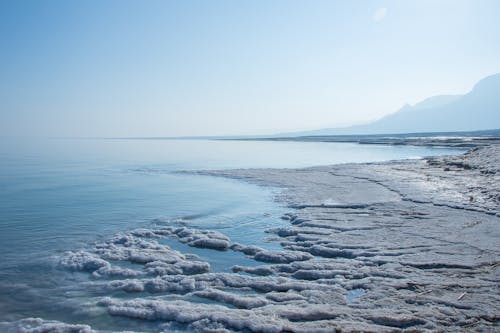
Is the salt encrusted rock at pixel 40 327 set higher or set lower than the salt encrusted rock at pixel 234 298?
higher

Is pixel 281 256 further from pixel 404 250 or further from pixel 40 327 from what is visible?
pixel 40 327

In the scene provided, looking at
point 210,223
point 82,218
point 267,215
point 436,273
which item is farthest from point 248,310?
point 82,218

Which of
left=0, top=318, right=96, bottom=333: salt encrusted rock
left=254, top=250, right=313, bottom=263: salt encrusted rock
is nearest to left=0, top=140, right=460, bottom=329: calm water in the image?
left=0, top=318, right=96, bottom=333: salt encrusted rock

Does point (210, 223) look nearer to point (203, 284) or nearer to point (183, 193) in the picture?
point (203, 284)

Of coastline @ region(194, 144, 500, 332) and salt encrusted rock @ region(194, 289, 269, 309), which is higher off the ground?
coastline @ region(194, 144, 500, 332)

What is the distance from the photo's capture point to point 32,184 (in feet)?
77.0

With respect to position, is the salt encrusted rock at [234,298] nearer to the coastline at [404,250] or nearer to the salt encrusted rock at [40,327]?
the coastline at [404,250]

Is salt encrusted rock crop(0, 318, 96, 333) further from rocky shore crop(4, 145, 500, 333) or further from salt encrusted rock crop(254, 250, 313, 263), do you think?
salt encrusted rock crop(254, 250, 313, 263)

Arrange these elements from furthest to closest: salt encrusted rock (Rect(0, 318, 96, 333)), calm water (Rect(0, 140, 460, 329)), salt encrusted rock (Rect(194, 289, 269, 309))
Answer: calm water (Rect(0, 140, 460, 329)) → salt encrusted rock (Rect(194, 289, 269, 309)) → salt encrusted rock (Rect(0, 318, 96, 333))

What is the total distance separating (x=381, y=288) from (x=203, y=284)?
3825 mm

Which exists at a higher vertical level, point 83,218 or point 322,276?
point 83,218

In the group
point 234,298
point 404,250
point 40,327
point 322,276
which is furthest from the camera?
point 404,250

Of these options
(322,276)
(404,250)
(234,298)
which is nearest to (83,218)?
(234,298)

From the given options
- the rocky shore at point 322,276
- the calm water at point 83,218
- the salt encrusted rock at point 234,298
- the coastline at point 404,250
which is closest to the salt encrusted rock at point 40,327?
the rocky shore at point 322,276
